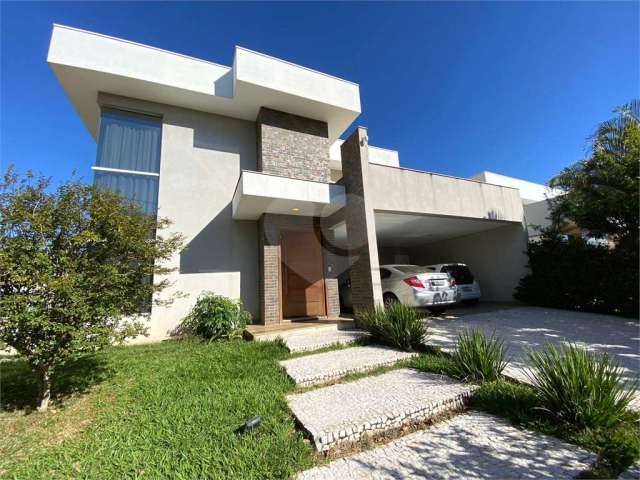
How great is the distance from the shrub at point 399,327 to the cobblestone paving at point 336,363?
252 mm

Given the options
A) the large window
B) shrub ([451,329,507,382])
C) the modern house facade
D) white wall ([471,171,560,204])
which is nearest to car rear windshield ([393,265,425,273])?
the modern house facade

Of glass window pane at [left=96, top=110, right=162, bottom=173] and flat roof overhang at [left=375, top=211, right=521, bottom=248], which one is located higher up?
glass window pane at [left=96, top=110, right=162, bottom=173]

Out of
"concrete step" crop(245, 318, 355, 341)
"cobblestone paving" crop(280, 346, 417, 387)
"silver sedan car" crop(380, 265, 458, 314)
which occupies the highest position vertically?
"silver sedan car" crop(380, 265, 458, 314)

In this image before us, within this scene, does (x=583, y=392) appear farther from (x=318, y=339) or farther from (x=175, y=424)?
(x=318, y=339)

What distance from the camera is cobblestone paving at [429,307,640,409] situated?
3.78 metres

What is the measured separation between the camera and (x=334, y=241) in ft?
28.3

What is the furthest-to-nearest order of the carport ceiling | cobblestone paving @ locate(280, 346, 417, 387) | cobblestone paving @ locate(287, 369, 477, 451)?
1. the carport ceiling
2. cobblestone paving @ locate(280, 346, 417, 387)
3. cobblestone paving @ locate(287, 369, 477, 451)

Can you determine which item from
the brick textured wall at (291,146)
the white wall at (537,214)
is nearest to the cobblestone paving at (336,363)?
the brick textured wall at (291,146)

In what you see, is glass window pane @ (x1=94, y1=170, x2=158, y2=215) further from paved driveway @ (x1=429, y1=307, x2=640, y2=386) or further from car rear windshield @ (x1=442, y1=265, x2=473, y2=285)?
car rear windshield @ (x1=442, y1=265, x2=473, y2=285)

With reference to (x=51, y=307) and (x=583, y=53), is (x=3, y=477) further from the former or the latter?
(x=583, y=53)

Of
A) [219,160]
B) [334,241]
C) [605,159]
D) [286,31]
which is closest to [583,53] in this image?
[605,159]

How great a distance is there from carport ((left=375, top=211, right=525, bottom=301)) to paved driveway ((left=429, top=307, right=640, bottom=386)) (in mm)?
2021

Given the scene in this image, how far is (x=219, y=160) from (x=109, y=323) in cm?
621

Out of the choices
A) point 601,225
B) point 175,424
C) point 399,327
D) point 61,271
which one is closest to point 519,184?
point 601,225
